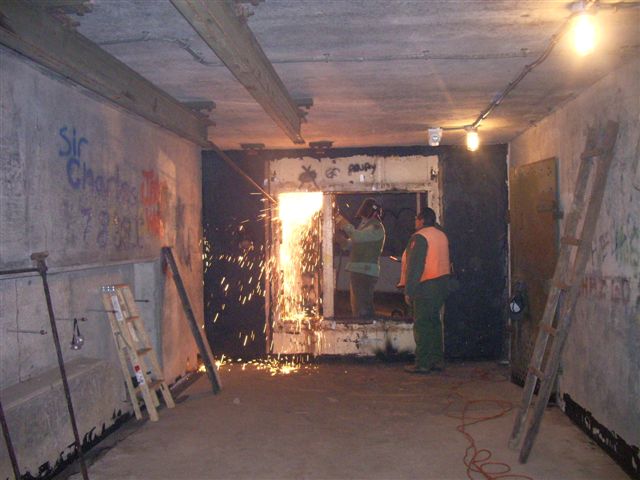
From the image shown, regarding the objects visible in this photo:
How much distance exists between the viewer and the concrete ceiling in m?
3.44

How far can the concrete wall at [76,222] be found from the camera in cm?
372

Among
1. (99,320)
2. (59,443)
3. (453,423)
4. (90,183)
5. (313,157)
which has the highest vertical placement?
(313,157)

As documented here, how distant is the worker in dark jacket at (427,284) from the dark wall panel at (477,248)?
29.5 inches

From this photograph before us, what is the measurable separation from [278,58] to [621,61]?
2.47 metres

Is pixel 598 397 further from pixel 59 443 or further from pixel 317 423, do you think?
pixel 59 443

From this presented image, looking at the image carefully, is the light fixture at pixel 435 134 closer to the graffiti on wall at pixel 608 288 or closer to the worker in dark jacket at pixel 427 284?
the worker in dark jacket at pixel 427 284

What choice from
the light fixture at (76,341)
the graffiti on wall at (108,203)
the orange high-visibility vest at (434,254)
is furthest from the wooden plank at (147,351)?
the orange high-visibility vest at (434,254)

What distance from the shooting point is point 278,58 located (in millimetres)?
4289

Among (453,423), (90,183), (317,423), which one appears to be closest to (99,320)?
(90,183)

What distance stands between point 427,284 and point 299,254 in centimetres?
218

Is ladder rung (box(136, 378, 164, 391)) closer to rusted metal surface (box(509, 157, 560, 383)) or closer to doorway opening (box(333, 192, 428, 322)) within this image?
rusted metal surface (box(509, 157, 560, 383))

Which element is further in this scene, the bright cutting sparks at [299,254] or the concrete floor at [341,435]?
the bright cutting sparks at [299,254]

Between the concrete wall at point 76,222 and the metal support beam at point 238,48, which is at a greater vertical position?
the metal support beam at point 238,48

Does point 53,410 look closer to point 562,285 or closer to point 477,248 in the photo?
point 562,285
